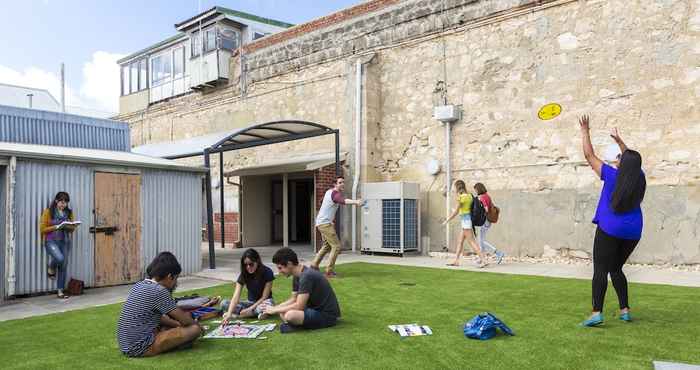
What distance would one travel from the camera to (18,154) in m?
7.93

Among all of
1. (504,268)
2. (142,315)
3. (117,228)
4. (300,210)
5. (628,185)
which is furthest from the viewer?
(300,210)

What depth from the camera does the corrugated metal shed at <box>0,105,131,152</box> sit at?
11.1m

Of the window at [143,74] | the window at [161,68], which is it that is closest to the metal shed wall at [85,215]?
the window at [161,68]

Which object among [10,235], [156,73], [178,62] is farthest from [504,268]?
[156,73]

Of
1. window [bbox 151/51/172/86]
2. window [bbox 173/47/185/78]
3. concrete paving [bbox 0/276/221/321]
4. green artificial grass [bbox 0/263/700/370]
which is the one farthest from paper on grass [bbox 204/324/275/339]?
window [bbox 151/51/172/86]

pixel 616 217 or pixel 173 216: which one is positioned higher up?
pixel 616 217

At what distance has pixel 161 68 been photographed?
71.0ft

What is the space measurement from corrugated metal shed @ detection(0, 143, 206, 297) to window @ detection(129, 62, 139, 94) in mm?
14186

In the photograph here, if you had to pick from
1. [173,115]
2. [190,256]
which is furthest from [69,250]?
[173,115]

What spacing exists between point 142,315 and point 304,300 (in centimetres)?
157

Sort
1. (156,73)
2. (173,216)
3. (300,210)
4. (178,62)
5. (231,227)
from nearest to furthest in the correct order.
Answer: (173,216)
(231,227)
(300,210)
(178,62)
(156,73)

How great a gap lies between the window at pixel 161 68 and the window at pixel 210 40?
8.84 ft

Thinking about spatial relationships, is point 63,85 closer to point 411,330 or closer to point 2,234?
point 2,234

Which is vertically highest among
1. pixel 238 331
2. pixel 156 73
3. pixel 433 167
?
pixel 156 73
